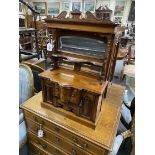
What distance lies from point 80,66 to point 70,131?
0.48 meters

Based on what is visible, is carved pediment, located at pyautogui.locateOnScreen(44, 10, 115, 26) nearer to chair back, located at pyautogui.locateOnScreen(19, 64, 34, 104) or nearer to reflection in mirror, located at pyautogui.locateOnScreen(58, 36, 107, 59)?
reflection in mirror, located at pyautogui.locateOnScreen(58, 36, 107, 59)

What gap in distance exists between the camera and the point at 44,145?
1246 millimetres

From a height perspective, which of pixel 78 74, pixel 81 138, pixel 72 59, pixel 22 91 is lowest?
pixel 81 138

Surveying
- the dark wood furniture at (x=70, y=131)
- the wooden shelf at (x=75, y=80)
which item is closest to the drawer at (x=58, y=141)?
the dark wood furniture at (x=70, y=131)

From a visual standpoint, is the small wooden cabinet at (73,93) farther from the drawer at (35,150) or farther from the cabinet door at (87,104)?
the drawer at (35,150)

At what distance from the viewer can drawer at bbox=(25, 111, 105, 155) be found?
90 cm

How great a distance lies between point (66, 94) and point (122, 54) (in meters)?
2.46

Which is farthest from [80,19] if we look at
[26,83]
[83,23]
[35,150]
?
[35,150]

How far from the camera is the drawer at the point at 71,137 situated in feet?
2.94

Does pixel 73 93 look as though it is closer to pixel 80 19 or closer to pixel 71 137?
pixel 71 137
